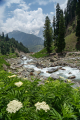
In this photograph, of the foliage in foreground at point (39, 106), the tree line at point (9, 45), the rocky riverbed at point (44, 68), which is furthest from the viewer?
the tree line at point (9, 45)

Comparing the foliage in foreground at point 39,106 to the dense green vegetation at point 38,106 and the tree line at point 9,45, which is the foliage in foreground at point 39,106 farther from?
the tree line at point 9,45

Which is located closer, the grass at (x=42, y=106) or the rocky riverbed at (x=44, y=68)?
the grass at (x=42, y=106)

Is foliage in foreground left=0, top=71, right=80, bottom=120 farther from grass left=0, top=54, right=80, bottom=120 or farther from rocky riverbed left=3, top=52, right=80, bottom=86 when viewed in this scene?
rocky riverbed left=3, top=52, right=80, bottom=86

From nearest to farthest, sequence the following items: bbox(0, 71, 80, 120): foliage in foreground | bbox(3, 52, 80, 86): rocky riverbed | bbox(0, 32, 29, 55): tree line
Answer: bbox(0, 71, 80, 120): foliage in foreground
bbox(3, 52, 80, 86): rocky riverbed
bbox(0, 32, 29, 55): tree line

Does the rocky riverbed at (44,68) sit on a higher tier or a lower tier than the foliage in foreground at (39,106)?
lower

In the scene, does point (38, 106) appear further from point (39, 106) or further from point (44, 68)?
point (44, 68)

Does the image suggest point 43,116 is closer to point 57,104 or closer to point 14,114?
point 14,114

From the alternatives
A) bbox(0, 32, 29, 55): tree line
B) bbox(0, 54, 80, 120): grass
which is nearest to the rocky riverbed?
bbox(0, 54, 80, 120): grass

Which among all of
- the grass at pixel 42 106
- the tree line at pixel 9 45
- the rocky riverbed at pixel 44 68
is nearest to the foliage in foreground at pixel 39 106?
the grass at pixel 42 106

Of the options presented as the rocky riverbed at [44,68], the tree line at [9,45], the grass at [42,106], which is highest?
the tree line at [9,45]

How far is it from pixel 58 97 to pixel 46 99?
17.3 inches

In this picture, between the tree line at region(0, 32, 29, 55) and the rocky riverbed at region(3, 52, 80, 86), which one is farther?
the tree line at region(0, 32, 29, 55)

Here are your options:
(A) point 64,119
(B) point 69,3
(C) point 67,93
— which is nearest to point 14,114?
(A) point 64,119

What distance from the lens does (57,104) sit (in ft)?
8.11
